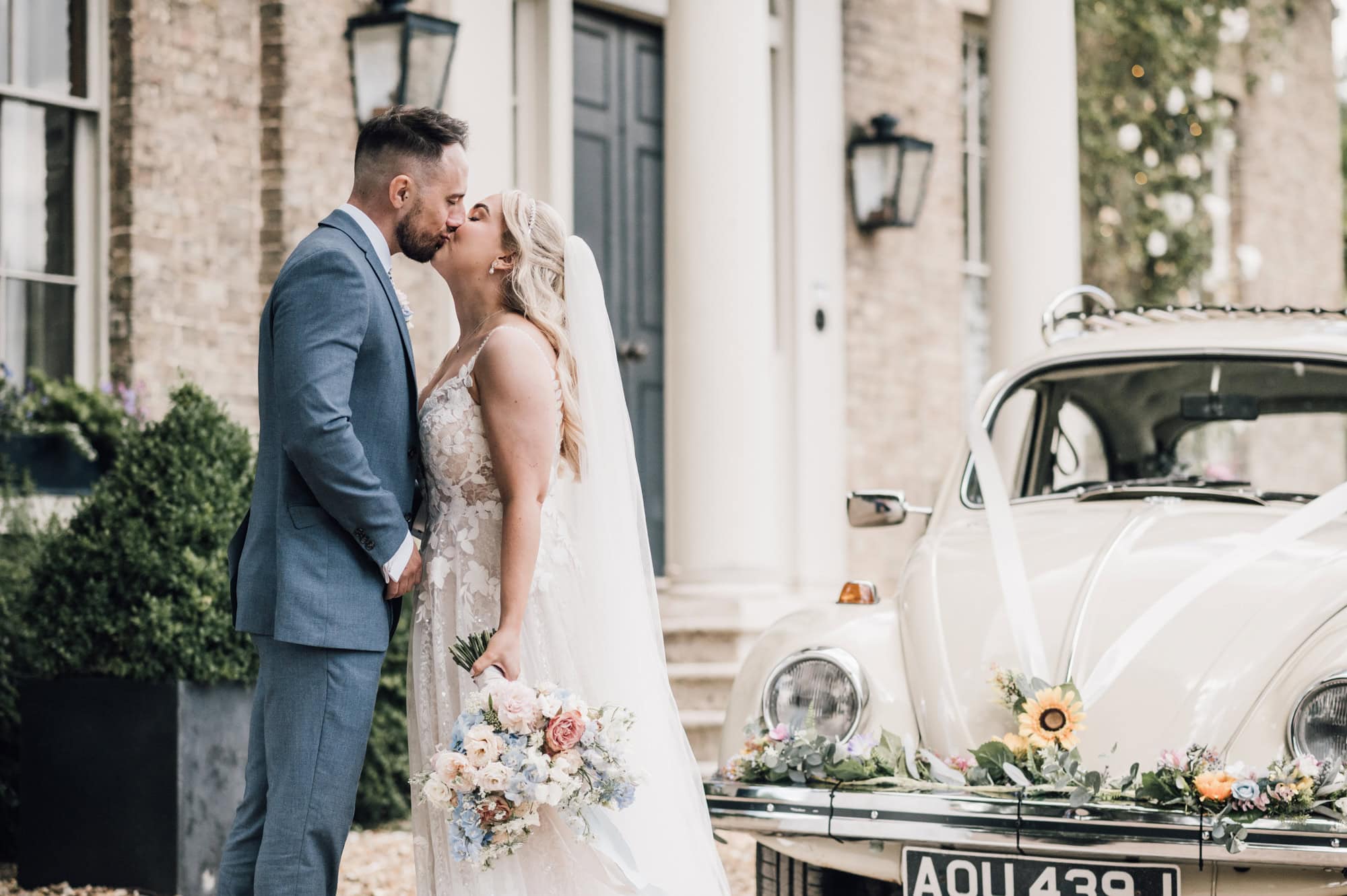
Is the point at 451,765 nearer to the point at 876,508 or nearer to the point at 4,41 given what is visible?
the point at 876,508

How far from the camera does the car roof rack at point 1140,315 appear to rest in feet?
16.8

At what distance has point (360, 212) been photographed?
10.8 feet

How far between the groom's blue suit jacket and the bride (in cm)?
16

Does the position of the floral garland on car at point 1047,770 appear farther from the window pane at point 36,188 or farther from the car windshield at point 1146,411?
the window pane at point 36,188

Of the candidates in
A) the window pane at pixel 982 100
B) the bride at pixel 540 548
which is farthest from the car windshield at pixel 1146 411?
the window pane at pixel 982 100

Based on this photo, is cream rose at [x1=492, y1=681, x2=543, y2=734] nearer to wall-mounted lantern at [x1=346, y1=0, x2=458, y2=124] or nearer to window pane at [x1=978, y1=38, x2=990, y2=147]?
wall-mounted lantern at [x1=346, y1=0, x2=458, y2=124]

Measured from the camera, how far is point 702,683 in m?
7.54

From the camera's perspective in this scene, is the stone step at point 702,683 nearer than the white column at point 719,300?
Yes

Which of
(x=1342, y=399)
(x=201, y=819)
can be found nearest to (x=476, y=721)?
(x=201, y=819)

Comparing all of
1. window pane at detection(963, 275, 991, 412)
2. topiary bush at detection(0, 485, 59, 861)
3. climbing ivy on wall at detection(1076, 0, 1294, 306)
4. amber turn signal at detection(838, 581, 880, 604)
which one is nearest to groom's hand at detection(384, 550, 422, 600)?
amber turn signal at detection(838, 581, 880, 604)

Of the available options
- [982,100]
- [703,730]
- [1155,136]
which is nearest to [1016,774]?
[703,730]

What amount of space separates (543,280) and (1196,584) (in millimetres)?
1764

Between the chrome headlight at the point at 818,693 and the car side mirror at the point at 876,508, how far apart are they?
3.14 feet

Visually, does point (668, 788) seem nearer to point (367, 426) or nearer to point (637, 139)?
point (367, 426)
